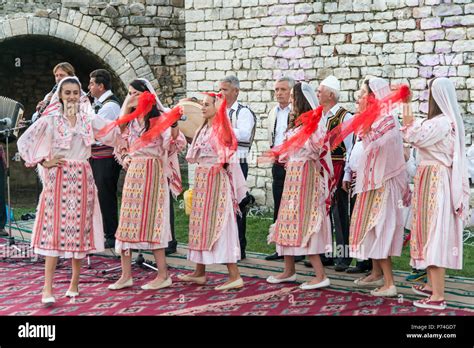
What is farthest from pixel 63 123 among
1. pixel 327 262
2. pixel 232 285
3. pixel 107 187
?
pixel 327 262

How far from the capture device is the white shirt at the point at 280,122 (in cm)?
847

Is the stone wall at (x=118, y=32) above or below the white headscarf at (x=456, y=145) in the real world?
above

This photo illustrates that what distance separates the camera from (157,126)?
276 inches

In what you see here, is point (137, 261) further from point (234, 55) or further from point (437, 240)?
point (234, 55)

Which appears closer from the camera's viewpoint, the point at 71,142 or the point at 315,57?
the point at 71,142

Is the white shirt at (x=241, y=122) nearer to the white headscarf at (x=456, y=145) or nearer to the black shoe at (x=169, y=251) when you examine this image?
the black shoe at (x=169, y=251)

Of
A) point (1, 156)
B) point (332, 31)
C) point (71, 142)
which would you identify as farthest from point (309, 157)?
point (332, 31)

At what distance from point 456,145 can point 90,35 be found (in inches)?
414

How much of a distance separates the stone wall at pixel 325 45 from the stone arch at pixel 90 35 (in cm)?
213

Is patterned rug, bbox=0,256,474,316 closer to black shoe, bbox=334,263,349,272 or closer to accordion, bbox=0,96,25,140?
black shoe, bbox=334,263,349,272

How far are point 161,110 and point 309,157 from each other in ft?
4.42

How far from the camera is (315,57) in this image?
489 inches

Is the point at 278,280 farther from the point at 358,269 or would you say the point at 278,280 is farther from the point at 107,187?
the point at 107,187

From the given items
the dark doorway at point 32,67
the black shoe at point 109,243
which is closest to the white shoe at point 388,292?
the black shoe at point 109,243
